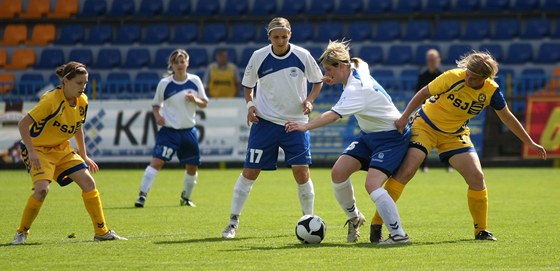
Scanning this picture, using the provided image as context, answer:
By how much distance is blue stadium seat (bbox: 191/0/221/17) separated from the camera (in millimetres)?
29047

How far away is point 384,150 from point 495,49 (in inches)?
741

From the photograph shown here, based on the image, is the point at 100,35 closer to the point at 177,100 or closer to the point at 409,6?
the point at 409,6

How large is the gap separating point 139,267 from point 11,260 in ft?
4.04

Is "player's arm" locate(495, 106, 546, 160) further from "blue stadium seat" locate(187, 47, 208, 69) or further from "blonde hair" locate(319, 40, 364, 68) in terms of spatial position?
"blue stadium seat" locate(187, 47, 208, 69)

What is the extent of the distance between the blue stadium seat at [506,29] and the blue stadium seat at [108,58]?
34.6 ft

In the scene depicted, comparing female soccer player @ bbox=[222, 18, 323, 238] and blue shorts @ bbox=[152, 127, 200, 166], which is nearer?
female soccer player @ bbox=[222, 18, 323, 238]

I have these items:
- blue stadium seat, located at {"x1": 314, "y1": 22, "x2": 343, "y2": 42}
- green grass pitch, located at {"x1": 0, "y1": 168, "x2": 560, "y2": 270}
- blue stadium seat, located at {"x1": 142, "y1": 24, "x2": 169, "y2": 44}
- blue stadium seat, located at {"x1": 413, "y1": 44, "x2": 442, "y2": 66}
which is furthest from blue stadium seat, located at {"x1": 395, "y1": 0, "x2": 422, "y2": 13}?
green grass pitch, located at {"x1": 0, "y1": 168, "x2": 560, "y2": 270}

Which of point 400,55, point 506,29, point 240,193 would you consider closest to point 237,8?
point 400,55

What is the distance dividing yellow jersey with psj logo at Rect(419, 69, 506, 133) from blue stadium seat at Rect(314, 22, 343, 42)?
18.3m

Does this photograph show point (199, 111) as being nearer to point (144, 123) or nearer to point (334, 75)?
point (144, 123)

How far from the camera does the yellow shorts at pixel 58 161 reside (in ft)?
31.2

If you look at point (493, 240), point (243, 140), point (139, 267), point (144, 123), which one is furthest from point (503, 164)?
point (139, 267)

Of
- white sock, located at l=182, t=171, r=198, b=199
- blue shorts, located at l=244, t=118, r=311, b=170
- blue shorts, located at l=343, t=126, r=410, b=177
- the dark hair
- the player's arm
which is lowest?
white sock, located at l=182, t=171, r=198, b=199

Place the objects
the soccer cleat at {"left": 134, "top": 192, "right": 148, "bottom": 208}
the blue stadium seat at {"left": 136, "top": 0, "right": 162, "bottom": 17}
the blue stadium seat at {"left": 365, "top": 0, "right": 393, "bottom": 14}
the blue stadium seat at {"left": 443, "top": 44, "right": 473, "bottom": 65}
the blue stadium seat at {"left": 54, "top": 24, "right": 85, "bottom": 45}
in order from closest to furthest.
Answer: the soccer cleat at {"left": 134, "top": 192, "right": 148, "bottom": 208}, the blue stadium seat at {"left": 443, "top": 44, "right": 473, "bottom": 65}, the blue stadium seat at {"left": 365, "top": 0, "right": 393, "bottom": 14}, the blue stadium seat at {"left": 54, "top": 24, "right": 85, "bottom": 45}, the blue stadium seat at {"left": 136, "top": 0, "right": 162, "bottom": 17}
